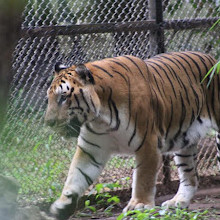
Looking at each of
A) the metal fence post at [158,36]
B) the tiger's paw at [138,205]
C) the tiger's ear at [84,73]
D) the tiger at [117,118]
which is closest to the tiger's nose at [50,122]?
the tiger at [117,118]

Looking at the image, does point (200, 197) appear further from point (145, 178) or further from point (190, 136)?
point (145, 178)

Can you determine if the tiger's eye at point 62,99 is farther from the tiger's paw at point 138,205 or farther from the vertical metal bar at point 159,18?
the vertical metal bar at point 159,18

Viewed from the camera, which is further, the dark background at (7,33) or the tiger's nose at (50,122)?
the tiger's nose at (50,122)

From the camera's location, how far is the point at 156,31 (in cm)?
607

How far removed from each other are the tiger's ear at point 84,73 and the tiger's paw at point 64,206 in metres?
0.99

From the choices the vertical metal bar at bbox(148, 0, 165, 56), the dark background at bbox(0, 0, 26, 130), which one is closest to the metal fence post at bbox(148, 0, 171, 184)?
the vertical metal bar at bbox(148, 0, 165, 56)

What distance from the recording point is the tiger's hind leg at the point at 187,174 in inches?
211

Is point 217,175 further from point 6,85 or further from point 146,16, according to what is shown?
point 6,85

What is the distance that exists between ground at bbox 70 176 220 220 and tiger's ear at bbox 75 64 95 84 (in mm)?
1382

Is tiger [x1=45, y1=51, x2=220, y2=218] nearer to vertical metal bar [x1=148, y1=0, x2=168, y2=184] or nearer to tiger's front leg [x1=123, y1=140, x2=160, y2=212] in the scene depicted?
tiger's front leg [x1=123, y1=140, x2=160, y2=212]

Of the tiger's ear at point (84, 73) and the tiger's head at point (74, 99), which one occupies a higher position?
the tiger's ear at point (84, 73)

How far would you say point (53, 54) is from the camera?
5391mm

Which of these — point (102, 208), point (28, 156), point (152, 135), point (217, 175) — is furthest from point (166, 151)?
point (217, 175)

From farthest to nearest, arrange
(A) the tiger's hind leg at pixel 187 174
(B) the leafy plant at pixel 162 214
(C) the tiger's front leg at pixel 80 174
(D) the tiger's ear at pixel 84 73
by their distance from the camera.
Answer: (A) the tiger's hind leg at pixel 187 174, (C) the tiger's front leg at pixel 80 174, (D) the tiger's ear at pixel 84 73, (B) the leafy plant at pixel 162 214
